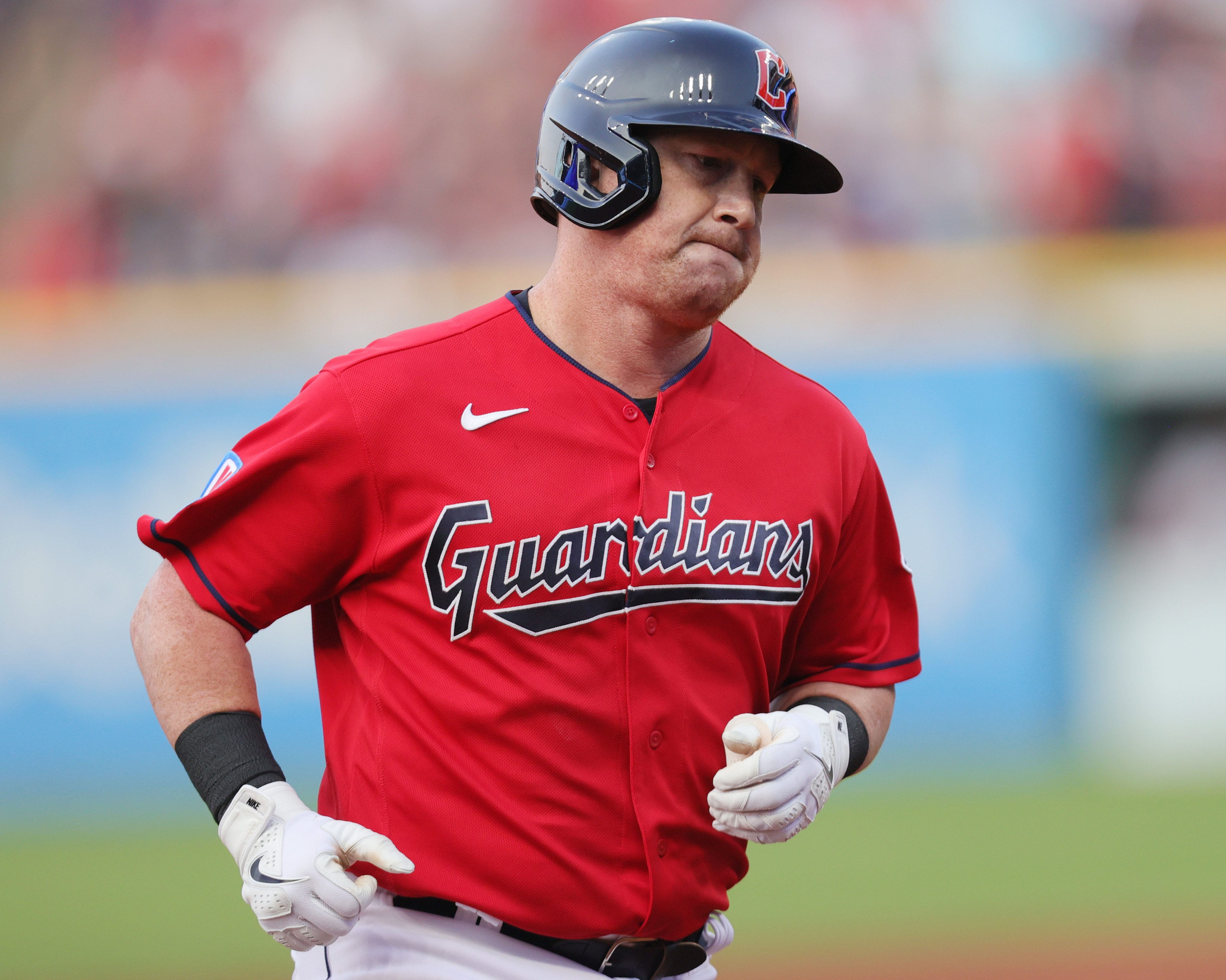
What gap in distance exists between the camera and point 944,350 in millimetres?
7555

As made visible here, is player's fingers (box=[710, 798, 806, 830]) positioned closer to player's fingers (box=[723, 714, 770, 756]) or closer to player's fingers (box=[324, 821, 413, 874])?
player's fingers (box=[723, 714, 770, 756])

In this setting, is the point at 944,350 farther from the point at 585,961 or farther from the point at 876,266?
the point at 585,961

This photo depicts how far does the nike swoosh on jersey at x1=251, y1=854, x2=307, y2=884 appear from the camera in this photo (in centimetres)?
206

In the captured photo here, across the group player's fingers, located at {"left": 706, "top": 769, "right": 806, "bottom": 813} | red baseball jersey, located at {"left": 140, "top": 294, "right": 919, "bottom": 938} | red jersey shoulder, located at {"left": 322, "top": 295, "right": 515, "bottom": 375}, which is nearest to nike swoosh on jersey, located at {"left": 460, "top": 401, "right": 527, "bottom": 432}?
red baseball jersey, located at {"left": 140, "top": 294, "right": 919, "bottom": 938}

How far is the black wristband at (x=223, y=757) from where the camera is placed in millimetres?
2219

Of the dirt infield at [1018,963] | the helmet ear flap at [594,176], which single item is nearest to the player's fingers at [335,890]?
the helmet ear flap at [594,176]

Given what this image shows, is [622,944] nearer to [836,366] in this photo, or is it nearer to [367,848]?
[367,848]

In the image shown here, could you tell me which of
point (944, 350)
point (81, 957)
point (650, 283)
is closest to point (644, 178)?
point (650, 283)

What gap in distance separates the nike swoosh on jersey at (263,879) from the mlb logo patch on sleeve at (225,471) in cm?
58

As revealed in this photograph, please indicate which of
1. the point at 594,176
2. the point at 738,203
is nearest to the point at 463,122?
the point at 594,176

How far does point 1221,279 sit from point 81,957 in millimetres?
6754

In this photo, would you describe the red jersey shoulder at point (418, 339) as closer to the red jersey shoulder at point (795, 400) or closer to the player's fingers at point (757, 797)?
the red jersey shoulder at point (795, 400)

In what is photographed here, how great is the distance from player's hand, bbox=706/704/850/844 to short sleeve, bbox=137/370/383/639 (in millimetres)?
669

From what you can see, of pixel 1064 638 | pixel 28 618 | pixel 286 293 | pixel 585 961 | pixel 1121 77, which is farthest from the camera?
pixel 1121 77
